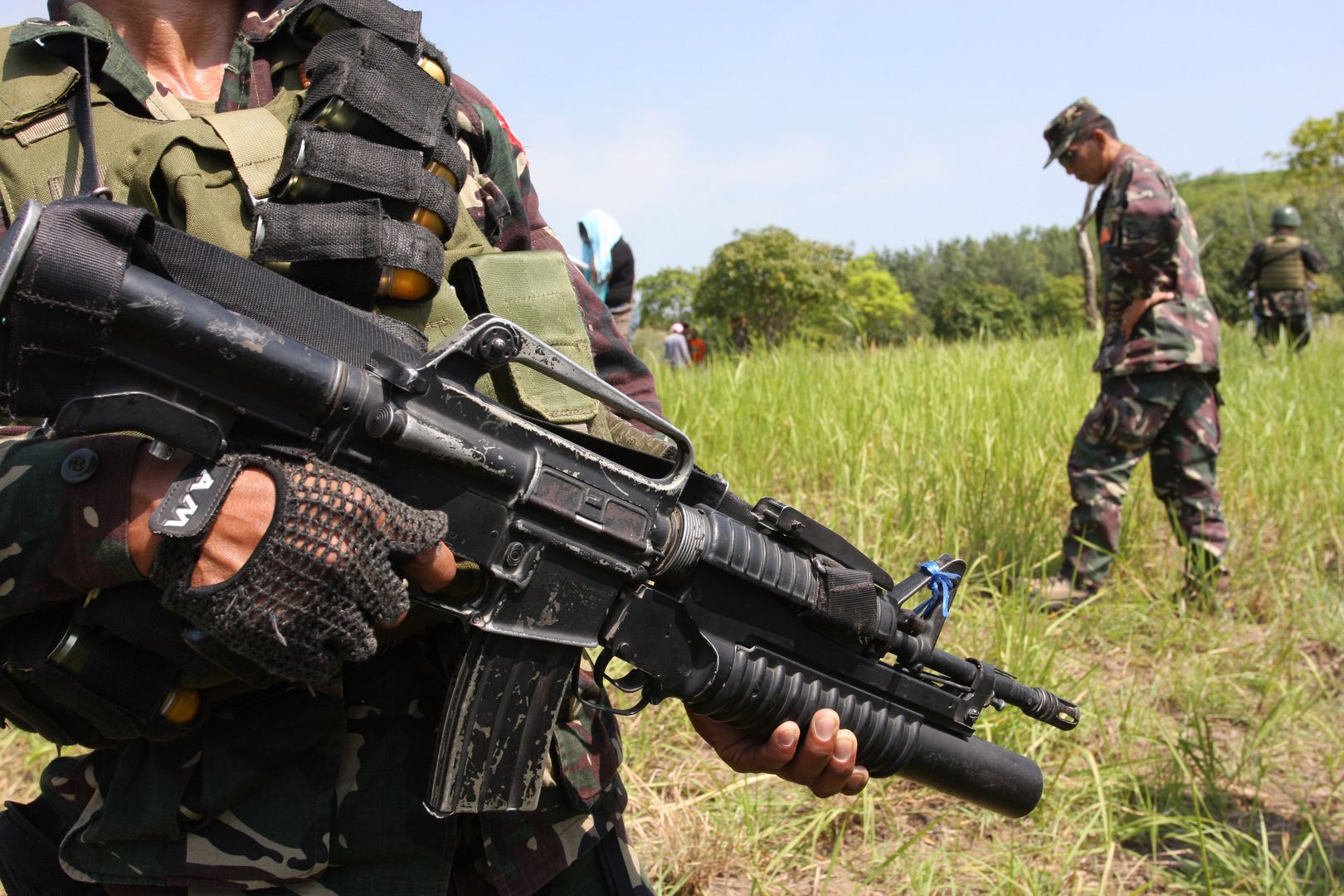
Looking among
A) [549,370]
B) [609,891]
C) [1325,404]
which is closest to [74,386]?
[549,370]

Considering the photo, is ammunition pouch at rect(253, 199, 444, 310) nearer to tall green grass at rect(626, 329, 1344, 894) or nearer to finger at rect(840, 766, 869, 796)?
finger at rect(840, 766, 869, 796)

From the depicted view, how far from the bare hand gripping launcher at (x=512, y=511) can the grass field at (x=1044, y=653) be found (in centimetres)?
92

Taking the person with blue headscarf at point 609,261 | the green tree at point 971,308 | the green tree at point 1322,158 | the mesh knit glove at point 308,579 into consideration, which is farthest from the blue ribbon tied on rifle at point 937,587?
the green tree at point 1322,158

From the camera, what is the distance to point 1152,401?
166 inches

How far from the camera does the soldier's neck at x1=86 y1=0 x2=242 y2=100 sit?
58.9 inches

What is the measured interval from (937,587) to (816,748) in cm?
37

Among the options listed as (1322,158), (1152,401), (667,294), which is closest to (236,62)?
(1152,401)

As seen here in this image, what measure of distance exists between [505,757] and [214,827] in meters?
0.37

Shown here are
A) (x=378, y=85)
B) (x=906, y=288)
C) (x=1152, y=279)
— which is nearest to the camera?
(x=378, y=85)

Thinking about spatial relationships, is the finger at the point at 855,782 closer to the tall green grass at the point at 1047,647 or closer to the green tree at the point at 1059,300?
the tall green grass at the point at 1047,647

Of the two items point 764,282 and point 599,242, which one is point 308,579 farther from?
point 764,282

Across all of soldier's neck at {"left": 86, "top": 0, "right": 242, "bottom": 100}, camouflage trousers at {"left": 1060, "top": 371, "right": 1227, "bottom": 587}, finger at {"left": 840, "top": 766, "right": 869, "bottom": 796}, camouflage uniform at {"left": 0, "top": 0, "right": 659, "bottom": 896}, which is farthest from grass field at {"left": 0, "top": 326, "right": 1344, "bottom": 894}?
soldier's neck at {"left": 86, "top": 0, "right": 242, "bottom": 100}

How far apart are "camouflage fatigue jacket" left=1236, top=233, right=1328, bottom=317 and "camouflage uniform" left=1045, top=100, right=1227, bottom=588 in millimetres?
7309

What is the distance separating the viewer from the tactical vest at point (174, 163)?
1.29 meters
